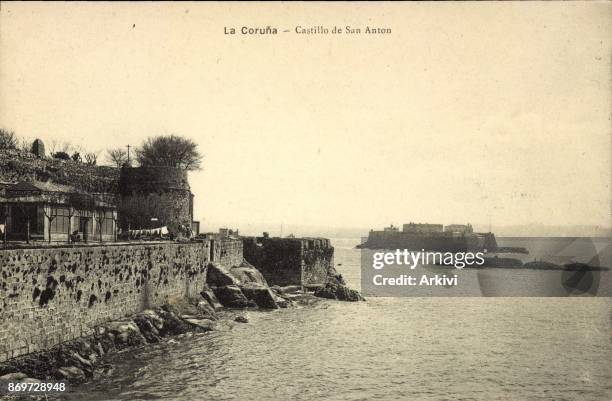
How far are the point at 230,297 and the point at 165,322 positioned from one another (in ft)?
28.9

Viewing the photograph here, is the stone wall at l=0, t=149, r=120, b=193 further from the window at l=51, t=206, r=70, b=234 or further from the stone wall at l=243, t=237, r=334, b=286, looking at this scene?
the stone wall at l=243, t=237, r=334, b=286

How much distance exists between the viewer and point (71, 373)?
1758 centimetres

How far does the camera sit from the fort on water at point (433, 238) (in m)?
130

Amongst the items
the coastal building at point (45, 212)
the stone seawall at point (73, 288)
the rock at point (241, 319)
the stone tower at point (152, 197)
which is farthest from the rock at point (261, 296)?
the coastal building at point (45, 212)

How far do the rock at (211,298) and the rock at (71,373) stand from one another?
1422 cm

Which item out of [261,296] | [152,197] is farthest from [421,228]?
[261,296]

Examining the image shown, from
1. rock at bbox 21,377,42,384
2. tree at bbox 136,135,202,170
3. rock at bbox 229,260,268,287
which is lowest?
rock at bbox 21,377,42,384

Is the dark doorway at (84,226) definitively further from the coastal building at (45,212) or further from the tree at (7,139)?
the tree at (7,139)

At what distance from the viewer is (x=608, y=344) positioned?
2859 centimetres

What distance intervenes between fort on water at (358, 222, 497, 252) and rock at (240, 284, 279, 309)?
9603 cm

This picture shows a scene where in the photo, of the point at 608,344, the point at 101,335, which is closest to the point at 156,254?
the point at 101,335

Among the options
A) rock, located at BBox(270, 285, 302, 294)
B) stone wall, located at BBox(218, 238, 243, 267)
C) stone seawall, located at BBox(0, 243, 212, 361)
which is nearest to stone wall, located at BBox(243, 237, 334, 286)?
rock, located at BBox(270, 285, 302, 294)

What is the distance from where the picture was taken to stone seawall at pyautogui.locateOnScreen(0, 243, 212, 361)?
1688cm

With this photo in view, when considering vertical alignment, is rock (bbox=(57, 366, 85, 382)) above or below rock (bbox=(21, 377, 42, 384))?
below
